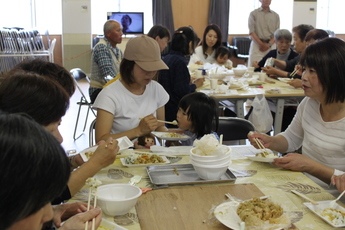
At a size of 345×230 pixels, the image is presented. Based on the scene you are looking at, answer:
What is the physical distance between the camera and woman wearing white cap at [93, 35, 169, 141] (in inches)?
92.9

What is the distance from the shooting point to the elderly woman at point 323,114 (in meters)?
1.80

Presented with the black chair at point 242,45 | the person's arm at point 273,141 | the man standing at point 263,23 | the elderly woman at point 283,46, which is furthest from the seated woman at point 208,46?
the black chair at point 242,45

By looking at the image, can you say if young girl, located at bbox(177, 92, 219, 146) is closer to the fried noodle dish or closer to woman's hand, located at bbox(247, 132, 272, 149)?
woman's hand, located at bbox(247, 132, 272, 149)

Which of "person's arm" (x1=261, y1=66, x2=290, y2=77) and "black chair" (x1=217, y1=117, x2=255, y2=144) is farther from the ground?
"person's arm" (x1=261, y1=66, x2=290, y2=77)

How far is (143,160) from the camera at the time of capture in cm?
188

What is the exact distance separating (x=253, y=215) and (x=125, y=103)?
1.37 metres

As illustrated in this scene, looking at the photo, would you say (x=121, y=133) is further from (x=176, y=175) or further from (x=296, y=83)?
(x=296, y=83)

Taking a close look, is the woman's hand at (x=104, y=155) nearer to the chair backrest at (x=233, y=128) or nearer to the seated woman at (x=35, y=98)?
the seated woman at (x=35, y=98)

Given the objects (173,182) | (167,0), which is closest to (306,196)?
(173,182)

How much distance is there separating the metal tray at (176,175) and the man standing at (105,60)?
261 cm

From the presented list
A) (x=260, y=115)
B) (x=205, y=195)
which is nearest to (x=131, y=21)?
(x=260, y=115)

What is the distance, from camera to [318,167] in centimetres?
177

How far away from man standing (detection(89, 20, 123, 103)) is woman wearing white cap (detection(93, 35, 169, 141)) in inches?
71.2

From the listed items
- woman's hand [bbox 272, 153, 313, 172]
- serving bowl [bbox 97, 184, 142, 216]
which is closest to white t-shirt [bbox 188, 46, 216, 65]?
woman's hand [bbox 272, 153, 313, 172]
